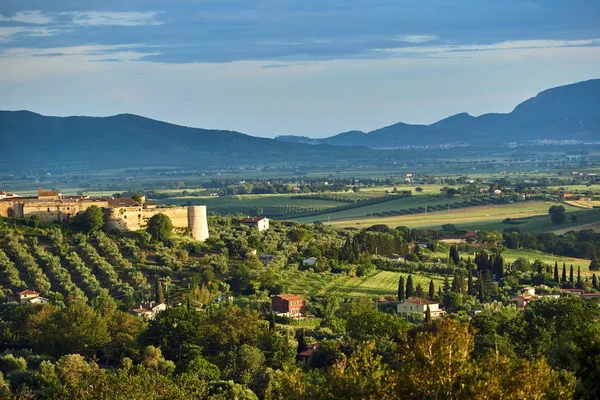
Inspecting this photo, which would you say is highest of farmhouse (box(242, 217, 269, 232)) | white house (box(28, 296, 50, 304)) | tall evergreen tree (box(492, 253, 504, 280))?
farmhouse (box(242, 217, 269, 232))

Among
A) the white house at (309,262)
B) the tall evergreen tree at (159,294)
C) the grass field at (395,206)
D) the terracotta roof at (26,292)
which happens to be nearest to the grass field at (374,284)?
the white house at (309,262)

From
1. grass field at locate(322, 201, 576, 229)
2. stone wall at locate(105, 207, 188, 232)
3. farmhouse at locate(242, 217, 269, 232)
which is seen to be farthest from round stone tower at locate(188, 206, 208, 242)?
grass field at locate(322, 201, 576, 229)

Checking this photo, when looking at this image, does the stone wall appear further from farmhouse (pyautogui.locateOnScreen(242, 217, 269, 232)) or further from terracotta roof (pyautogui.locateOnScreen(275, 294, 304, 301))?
terracotta roof (pyautogui.locateOnScreen(275, 294, 304, 301))

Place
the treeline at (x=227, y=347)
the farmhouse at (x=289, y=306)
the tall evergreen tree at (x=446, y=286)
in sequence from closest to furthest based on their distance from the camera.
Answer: the treeline at (x=227, y=347) < the farmhouse at (x=289, y=306) < the tall evergreen tree at (x=446, y=286)

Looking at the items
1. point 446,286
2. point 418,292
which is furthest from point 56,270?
point 446,286

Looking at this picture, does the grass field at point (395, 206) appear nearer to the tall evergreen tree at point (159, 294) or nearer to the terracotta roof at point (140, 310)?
the tall evergreen tree at point (159, 294)
